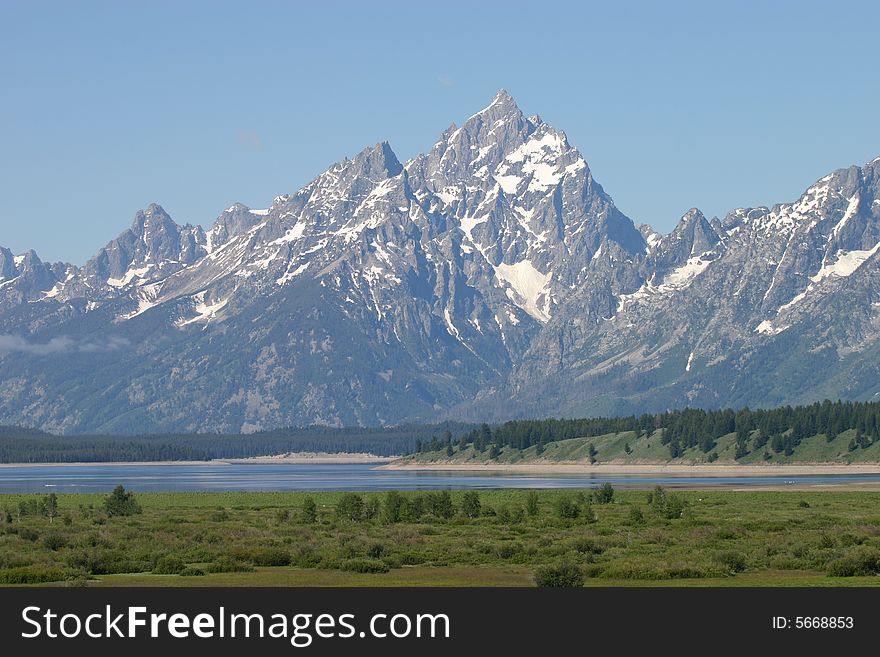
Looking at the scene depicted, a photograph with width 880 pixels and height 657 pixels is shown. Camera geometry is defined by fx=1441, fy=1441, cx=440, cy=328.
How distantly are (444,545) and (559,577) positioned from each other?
1075 inches

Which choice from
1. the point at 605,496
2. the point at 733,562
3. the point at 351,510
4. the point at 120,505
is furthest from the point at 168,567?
the point at 605,496

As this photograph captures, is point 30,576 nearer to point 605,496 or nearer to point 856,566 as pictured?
point 856,566

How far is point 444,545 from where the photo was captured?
97.4m

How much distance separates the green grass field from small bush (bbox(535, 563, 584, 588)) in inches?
111

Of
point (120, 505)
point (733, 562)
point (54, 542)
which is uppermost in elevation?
point (120, 505)

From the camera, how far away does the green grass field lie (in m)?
77.9

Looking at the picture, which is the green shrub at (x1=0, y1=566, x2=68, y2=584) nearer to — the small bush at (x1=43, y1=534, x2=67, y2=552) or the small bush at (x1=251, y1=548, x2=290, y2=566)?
the small bush at (x1=251, y1=548, x2=290, y2=566)

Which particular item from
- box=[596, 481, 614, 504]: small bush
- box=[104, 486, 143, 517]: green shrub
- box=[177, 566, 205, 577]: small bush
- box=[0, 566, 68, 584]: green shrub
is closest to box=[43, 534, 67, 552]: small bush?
box=[177, 566, 205, 577]: small bush

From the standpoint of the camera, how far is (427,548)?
95.6m
